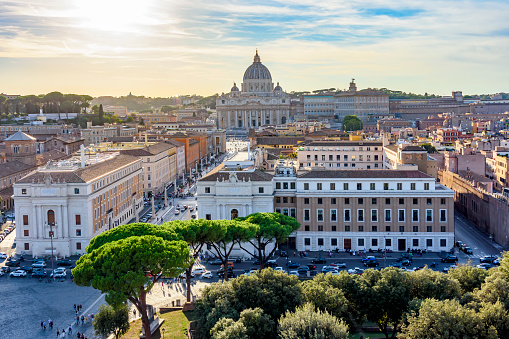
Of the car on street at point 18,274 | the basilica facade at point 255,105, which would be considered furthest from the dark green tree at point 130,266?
the basilica facade at point 255,105

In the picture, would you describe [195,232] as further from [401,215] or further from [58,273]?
[401,215]

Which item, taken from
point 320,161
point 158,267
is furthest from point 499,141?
point 158,267

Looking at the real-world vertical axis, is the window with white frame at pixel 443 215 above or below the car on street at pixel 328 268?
above

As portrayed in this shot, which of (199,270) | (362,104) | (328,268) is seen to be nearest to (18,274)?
(199,270)

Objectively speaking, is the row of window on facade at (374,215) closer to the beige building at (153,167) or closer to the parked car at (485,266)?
the parked car at (485,266)

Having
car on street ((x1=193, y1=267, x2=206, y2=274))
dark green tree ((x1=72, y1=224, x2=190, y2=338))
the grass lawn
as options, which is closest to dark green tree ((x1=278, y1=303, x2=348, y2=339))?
dark green tree ((x1=72, y1=224, x2=190, y2=338))

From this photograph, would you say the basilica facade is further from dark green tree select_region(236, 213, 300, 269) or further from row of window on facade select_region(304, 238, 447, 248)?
dark green tree select_region(236, 213, 300, 269)
